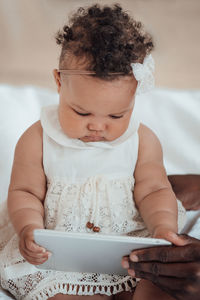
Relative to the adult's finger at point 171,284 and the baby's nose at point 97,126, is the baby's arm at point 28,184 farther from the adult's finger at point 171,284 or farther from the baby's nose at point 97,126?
the adult's finger at point 171,284

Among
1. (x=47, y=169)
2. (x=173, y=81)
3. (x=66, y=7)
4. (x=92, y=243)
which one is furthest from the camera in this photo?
(x=66, y=7)

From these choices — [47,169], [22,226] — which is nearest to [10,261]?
[22,226]

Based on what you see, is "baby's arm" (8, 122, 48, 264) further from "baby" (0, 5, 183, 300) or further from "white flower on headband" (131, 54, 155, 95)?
"white flower on headband" (131, 54, 155, 95)

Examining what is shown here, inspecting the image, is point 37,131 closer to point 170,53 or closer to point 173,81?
point 173,81

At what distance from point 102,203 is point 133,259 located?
0.25 meters

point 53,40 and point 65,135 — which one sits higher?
point 65,135

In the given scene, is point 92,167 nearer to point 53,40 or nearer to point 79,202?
point 79,202

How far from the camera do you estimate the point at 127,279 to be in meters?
1.09

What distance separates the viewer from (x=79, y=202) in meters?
1.14

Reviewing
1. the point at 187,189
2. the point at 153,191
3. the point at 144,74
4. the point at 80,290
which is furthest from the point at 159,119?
the point at 80,290

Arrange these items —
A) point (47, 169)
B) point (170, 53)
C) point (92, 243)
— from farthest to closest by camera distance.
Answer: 1. point (170, 53)
2. point (47, 169)
3. point (92, 243)

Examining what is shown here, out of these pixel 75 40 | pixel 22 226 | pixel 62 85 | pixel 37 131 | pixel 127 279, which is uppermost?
pixel 75 40

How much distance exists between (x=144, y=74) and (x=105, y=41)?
12cm

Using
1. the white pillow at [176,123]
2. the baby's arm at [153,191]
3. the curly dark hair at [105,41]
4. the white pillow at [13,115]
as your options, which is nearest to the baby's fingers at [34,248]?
the baby's arm at [153,191]
